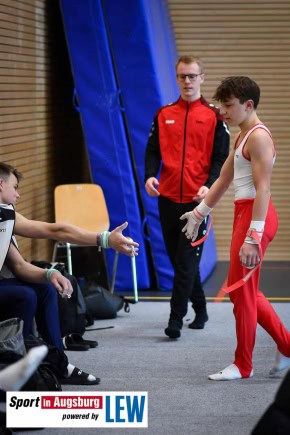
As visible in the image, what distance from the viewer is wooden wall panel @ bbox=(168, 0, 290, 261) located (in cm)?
873

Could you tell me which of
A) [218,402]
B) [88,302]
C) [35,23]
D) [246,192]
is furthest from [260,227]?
[35,23]

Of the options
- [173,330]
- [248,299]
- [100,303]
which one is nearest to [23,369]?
[248,299]

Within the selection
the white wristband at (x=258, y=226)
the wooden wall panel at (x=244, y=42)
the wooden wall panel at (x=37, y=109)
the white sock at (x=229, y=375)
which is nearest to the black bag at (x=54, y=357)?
the white sock at (x=229, y=375)

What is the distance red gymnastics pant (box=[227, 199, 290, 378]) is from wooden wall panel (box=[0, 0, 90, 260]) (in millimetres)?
2295

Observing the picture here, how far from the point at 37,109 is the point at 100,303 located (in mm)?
1971

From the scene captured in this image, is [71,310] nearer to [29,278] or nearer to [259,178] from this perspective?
[29,278]

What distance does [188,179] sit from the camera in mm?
6059

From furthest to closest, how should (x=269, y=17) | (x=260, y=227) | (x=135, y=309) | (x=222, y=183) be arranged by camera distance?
(x=269, y=17)
(x=135, y=309)
(x=222, y=183)
(x=260, y=227)

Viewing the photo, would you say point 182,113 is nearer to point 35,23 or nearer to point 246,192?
point 246,192

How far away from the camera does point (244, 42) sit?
876 cm

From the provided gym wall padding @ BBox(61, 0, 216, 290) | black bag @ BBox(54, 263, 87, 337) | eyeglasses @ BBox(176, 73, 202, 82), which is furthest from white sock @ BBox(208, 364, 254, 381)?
gym wall padding @ BBox(61, 0, 216, 290)

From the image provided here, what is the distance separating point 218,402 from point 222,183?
1.18 m

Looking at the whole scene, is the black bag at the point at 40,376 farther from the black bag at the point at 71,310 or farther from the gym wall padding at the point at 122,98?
the gym wall padding at the point at 122,98

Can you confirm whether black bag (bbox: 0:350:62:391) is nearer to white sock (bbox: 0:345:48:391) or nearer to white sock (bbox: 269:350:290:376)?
white sock (bbox: 0:345:48:391)
